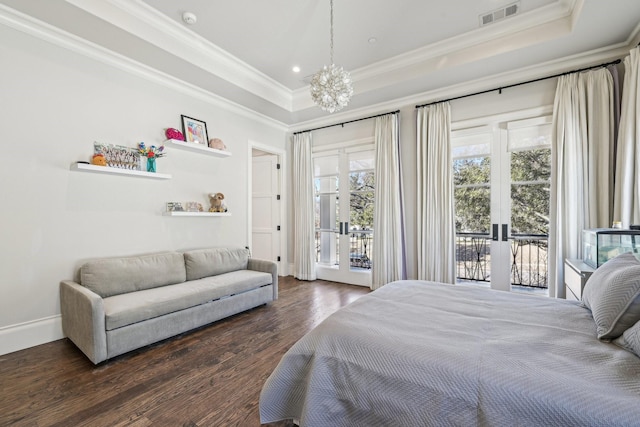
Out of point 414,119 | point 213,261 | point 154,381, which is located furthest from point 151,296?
point 414,119

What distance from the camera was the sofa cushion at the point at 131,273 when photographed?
8.71 ft

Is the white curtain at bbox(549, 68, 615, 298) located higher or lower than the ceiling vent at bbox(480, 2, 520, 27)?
lower

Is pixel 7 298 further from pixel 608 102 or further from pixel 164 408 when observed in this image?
pixel 608 102

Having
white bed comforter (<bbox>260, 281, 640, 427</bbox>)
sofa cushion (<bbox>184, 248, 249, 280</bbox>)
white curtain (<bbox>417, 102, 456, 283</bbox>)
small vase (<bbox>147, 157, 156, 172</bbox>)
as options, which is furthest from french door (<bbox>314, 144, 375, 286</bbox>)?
white bed comforter (<bbox>260, 281, 640, 427</bbox>)

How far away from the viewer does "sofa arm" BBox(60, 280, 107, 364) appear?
7.11 ft

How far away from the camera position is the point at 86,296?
2.26 metres

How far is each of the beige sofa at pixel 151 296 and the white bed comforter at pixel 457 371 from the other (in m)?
1.63

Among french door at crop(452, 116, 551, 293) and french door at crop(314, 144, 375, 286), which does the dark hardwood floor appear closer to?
french door at crop(314, 144, 375, 286)

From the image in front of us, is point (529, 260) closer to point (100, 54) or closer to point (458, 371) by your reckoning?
point (458, 371)

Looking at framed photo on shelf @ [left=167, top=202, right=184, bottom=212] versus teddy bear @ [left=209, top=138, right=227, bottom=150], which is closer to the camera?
framed photo on shelf @ [left=167, top=202, right=184, bottom=212]

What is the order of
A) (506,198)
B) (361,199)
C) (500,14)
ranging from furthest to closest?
(361,199), (506,198), (500,14)

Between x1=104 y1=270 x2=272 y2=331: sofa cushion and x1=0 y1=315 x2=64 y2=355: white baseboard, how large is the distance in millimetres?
686

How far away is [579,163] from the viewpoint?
3023mm

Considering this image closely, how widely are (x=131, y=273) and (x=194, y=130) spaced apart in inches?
79.4
